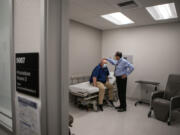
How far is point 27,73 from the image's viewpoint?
78 centimetres

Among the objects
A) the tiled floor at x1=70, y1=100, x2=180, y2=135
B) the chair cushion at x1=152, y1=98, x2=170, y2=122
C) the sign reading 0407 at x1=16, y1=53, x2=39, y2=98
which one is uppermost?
the sign reading 0407 at x1=16, y1=53, x2=39, y2=98

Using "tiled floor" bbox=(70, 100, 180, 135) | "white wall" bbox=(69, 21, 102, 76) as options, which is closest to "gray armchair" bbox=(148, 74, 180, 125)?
"tiled floor" bbox=(70, 100, 180, 135)

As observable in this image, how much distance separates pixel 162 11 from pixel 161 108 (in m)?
2.27

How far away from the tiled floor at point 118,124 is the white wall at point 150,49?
1.32 metres

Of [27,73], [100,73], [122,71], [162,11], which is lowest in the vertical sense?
[100,73]

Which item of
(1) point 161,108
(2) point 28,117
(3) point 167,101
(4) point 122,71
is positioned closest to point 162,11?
(4) point 122,71

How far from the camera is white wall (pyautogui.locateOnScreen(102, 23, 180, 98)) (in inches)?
151

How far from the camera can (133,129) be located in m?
2.53

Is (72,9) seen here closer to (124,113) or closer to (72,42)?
(72,42)

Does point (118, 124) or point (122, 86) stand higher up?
point (122, 86)

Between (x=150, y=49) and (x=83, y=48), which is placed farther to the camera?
(x=83, y=48)

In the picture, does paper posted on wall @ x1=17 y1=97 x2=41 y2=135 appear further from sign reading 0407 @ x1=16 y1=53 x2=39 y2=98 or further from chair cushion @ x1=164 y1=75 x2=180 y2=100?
chair cushion @ x1=164 y1=75 x2=180 y2=100

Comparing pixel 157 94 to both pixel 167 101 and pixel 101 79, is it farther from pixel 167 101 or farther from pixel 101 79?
pixel 101 79

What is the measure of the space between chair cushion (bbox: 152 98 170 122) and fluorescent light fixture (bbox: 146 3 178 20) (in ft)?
6.82
